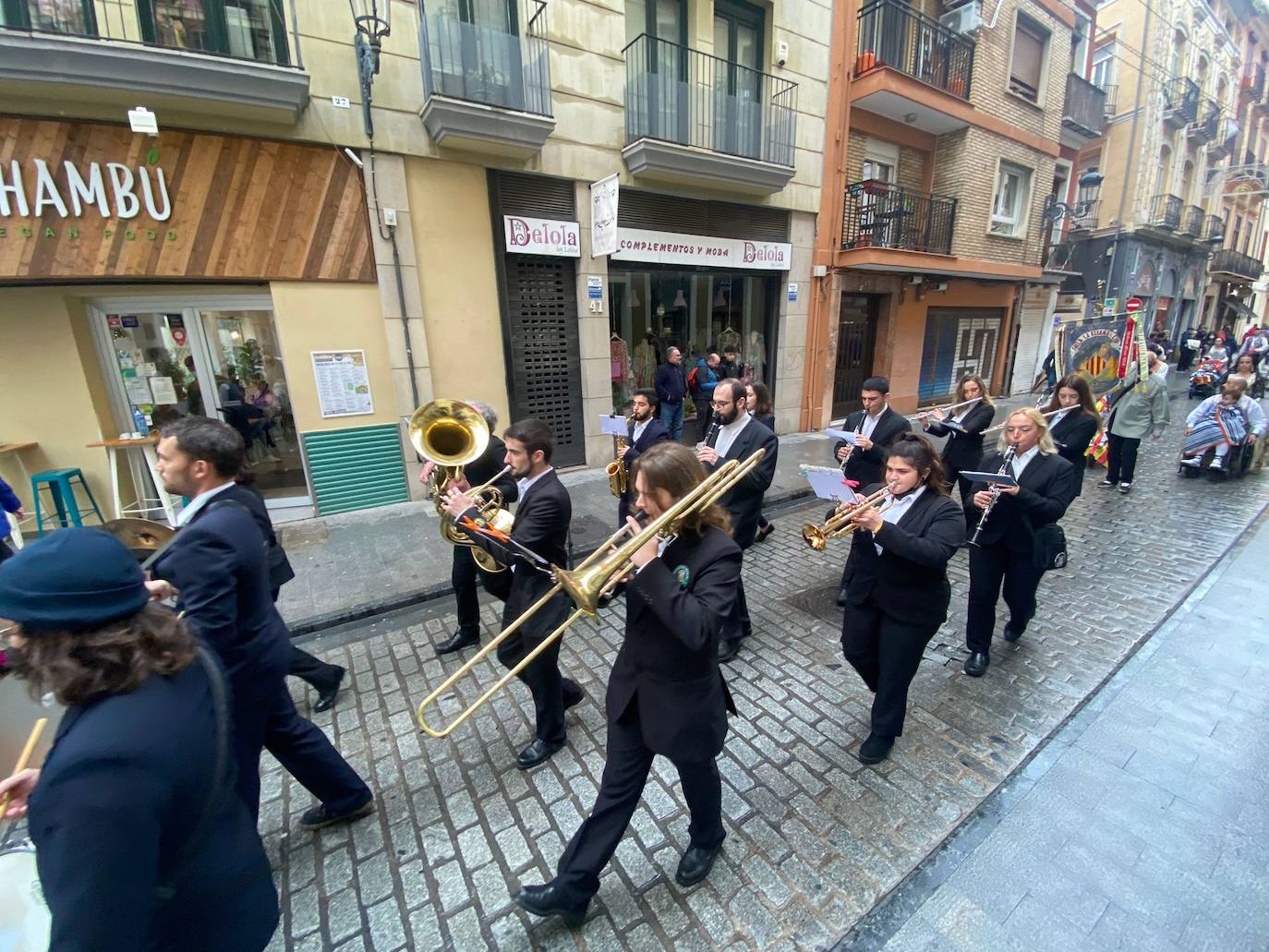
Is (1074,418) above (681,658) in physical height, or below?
above

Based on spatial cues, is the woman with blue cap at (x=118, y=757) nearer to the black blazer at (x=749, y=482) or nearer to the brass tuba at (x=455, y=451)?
the brass tuba at (x=455, y=451)

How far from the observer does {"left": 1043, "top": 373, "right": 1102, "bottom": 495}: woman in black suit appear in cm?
477

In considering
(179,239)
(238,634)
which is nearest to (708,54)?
(179,239)

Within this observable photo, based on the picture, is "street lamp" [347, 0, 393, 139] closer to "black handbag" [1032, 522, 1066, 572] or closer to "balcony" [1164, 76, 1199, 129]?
"black handbag" [1032, 522, 1066, 572]

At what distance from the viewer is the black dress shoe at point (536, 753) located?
310 centimetres

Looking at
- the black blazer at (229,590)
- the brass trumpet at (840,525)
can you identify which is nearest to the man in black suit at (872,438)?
the brass trumpet at (840,525)

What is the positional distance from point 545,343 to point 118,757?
786 cm

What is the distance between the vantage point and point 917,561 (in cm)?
267

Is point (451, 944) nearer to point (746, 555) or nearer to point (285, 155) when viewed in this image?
point (746, 555)

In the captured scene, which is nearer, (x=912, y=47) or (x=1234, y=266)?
(x=912, y=47)

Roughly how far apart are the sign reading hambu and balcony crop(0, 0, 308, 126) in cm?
27

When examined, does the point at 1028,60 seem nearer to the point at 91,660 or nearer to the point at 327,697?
the point at 327,697

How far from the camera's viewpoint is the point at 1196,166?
23125 mm

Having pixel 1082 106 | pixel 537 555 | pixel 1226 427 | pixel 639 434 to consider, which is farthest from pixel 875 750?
pixel 1082 106
